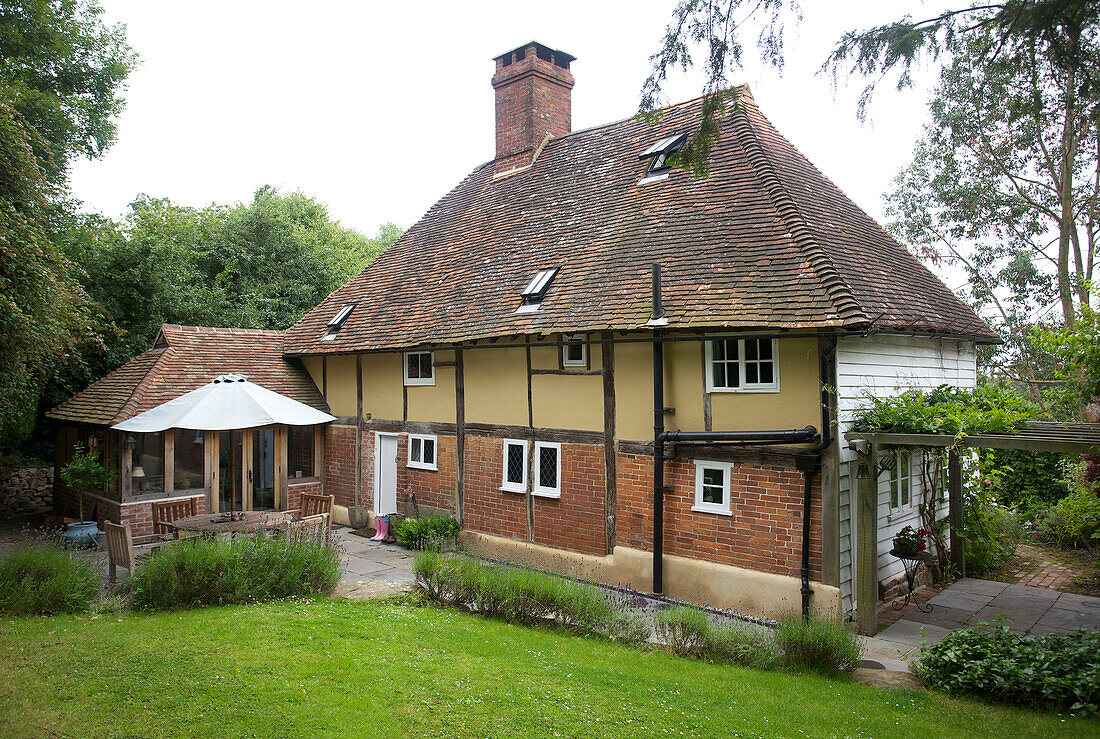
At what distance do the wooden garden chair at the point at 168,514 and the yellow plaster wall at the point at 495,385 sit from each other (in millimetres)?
5432

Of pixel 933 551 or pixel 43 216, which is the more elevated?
pixel 43 216

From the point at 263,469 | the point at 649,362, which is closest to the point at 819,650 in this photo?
the point at 649,362

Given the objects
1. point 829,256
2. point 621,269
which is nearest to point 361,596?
point 621,269

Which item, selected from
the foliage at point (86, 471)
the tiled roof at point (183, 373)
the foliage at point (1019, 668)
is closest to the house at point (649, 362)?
the tiled roof at point (183, 373)

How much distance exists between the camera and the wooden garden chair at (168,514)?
1143 cm

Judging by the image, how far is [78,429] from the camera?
1478 cm

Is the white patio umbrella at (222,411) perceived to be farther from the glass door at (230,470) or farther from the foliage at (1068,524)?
the foliage at (1068,524)

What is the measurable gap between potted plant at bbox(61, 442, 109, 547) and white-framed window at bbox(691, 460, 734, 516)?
11.4 metres

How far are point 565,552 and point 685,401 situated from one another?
11.3ft

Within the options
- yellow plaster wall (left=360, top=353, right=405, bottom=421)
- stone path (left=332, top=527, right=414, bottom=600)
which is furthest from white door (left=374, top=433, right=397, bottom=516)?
stone path (left=332, top=527, right=414, bottom=600)

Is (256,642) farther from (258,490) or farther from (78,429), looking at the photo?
(78,429)

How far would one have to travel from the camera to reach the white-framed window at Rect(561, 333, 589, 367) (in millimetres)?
11117

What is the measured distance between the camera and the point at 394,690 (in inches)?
221

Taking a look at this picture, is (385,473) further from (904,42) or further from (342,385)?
(904,42)
